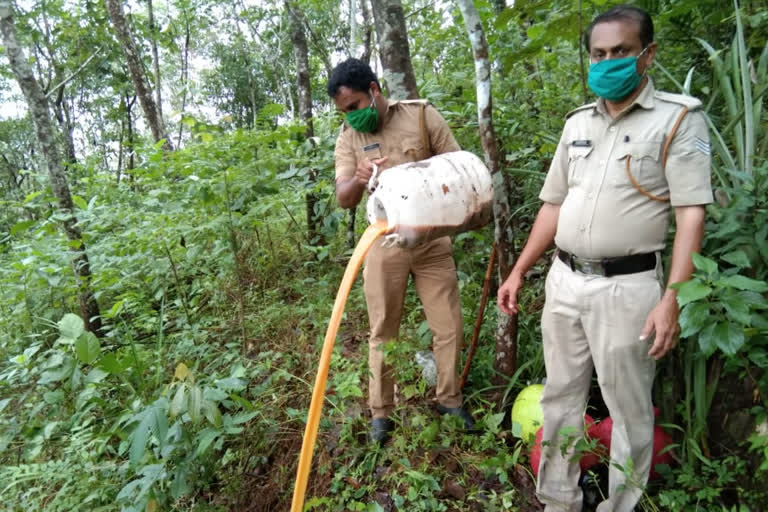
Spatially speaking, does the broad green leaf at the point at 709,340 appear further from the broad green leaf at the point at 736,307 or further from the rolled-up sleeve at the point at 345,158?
the rolled-up sleeve at the point at 345,158

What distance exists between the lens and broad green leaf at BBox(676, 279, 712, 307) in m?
1.20

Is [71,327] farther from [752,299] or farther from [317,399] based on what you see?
[752,299]

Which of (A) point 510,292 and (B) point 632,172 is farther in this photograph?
(A) point 510,292

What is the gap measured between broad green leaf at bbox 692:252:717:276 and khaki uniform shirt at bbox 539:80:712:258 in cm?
17

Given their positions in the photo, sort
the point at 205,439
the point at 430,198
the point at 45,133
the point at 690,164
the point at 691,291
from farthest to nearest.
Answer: the point at 45,133, the point at 205,439, the point at 430,198, the point at 690,164, the point at 691,291

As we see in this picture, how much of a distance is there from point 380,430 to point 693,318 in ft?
4.93

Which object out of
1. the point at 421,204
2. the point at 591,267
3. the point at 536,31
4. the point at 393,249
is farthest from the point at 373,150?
the point at 591,267

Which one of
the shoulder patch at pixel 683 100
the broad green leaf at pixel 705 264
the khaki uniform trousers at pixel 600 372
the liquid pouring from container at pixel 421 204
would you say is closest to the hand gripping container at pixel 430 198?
the liquid pouring from container at pixel 421 204

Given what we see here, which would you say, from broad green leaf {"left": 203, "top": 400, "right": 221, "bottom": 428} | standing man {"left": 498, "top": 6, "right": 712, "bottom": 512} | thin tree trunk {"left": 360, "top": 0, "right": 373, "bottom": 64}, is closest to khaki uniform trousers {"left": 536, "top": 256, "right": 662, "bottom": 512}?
standing man {"left": 498, "top": 6, "right": 712, "bottom": 512}

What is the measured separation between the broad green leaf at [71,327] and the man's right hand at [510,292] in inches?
74.8

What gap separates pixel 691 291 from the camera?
122 centimetres

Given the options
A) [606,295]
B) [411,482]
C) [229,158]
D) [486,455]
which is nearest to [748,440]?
[606,295]

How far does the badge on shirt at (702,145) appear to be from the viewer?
1.34m

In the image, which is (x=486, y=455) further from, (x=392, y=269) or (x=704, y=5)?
(x=704, y=5)
